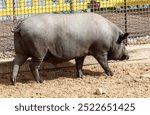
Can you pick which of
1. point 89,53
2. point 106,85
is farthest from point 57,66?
point 106,85

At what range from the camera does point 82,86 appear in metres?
7.92

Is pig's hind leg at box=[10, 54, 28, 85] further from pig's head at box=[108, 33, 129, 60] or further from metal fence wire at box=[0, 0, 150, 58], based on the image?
pig's head at box=[108, 33, 129, 60]

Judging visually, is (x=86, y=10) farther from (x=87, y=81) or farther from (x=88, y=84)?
(x=88, y=84)

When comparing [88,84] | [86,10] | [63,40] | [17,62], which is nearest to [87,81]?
[88,84]

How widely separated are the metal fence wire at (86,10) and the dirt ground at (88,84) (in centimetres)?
93

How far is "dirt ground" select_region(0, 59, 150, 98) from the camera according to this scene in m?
7.41

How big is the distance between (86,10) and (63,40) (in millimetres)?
1969

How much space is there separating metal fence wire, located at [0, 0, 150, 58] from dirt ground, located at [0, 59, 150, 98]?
93 cm

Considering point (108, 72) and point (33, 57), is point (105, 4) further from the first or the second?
point (33, 57)

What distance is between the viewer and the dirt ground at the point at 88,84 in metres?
7.41

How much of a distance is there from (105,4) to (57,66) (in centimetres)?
180

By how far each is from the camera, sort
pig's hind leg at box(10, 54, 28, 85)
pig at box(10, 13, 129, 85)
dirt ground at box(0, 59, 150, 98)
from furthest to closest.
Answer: pig's hind leg at box(10, 54, 28, 85) < pig at box(10, 13, 129, 85) < dirt ground at box(0, 59, 150, 98)

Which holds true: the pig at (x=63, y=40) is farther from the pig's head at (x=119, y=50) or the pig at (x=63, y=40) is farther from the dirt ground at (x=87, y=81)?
the dirt ground at (x=87, y=81)

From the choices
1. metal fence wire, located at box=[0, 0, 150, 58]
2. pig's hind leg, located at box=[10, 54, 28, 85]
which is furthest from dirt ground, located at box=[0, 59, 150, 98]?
metal fence wire, located at box=[0, 0, 150, 58]
